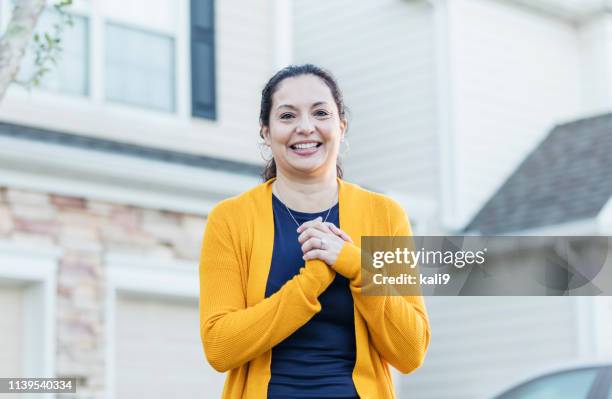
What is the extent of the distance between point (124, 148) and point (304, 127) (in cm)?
642

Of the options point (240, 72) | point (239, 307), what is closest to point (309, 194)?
point (239, 307)

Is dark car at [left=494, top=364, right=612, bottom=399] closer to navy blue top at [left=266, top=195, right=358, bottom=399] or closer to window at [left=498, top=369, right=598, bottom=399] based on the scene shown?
window at [left=498, top=369, right=598, bottom=399]

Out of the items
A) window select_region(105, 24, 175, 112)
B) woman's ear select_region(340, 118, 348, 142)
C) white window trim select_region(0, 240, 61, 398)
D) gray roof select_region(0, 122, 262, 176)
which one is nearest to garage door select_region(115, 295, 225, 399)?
white window trim select_region(0, 240, 61, 398)

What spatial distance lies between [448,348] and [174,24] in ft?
18.2

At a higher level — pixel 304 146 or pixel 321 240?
pixel 304 146

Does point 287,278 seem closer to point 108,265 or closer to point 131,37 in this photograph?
point 108,265

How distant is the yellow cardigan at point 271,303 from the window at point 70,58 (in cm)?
685

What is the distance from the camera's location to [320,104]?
3090 mm

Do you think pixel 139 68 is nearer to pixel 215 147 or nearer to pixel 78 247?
pixel 215 147

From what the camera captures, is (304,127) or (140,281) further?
(140,281)

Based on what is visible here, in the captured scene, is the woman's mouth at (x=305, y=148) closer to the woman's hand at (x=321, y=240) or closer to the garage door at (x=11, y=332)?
the woman's hand at (x=321, y=240)

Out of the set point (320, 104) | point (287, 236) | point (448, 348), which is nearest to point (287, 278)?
point (287, 236)

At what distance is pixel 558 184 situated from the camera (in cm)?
1376

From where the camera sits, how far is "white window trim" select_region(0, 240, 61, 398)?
28.6 feet
